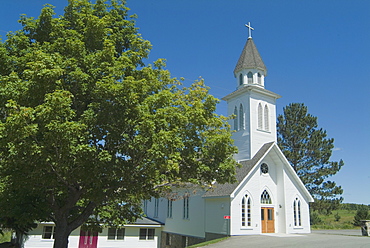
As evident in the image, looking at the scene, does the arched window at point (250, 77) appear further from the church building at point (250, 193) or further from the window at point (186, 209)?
the window at point (186, 209)

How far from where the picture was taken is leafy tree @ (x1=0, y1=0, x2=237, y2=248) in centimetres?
985

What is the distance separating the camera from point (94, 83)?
1156 cm

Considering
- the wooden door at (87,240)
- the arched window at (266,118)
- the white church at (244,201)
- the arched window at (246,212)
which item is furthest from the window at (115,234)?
the arched window at (266,118)

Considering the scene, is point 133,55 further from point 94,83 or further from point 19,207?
point 19,207

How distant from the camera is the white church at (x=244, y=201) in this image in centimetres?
2345

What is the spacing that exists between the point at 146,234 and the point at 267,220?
39.3 feet

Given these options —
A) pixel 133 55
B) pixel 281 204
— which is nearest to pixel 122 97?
pixel 133 55

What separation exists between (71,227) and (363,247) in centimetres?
1357

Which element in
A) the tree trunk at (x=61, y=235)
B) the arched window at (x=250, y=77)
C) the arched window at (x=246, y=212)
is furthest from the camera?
the arched window at (x=250, y=77)

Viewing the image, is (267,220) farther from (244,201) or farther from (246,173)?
(246,173)

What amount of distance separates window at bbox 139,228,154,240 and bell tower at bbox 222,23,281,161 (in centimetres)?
1114

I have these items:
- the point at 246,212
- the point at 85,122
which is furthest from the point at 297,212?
the point at 85,122

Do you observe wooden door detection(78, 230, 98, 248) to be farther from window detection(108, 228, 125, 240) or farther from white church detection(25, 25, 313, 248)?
window detection(108, 228, 125, 240)

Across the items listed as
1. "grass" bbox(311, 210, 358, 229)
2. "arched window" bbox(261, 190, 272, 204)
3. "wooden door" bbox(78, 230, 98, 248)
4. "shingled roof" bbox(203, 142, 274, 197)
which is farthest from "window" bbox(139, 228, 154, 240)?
"grass" bbox(311, 210, 358, 229)
